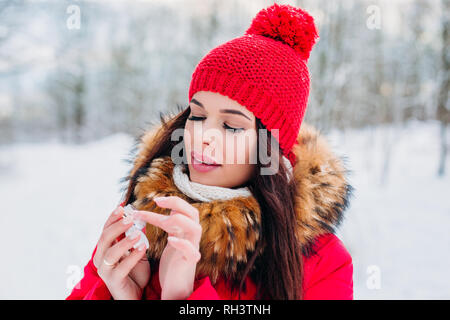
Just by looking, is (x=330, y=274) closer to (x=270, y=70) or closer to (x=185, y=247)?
(x=185, y=247)

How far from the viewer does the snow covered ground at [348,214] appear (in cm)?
435

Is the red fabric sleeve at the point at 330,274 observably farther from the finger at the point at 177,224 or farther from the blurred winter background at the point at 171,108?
the finger at the point at 177,224

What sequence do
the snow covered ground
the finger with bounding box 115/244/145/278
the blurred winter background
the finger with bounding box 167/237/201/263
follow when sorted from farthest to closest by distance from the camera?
the blurred winter background
the snow covered ground
the finger with bounding box 115/244/145/278
the finger with bounding box 167/237/201/263

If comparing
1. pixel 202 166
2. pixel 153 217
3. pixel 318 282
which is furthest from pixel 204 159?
pixel 318 282

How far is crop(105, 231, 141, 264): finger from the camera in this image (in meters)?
1.02

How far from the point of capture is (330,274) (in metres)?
1.20

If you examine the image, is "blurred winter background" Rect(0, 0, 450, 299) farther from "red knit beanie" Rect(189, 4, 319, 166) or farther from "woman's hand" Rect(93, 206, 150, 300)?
"woman's hand" Rect(93, 206, 150, 300)

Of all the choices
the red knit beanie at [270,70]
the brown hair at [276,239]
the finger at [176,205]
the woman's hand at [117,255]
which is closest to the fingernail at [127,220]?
the woman's hand at [117,255]

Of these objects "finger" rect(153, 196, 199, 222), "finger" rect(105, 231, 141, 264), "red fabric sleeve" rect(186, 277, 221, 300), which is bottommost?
"red fabric sleeve" rect(186, 277, 221, 300)

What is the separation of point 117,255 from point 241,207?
Answer: 41cm

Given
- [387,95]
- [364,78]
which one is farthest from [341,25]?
[387,95]

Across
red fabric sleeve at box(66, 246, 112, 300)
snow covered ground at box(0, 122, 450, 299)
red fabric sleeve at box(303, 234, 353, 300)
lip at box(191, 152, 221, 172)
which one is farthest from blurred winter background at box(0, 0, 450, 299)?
lip at box(191, 152, 221, 172)

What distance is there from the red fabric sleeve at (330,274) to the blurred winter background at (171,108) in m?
0.28
